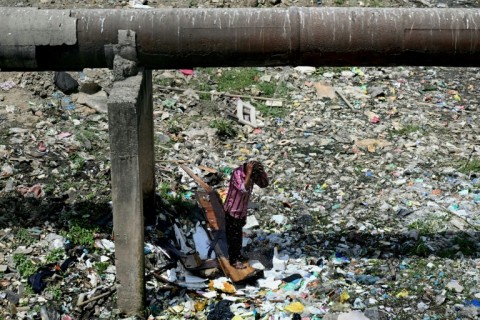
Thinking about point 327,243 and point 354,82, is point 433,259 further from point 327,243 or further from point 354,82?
point 354,82

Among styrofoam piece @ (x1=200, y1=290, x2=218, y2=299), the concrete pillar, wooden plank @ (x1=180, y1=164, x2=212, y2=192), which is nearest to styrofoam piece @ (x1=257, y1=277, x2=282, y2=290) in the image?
styrofoam piece @ (x1=200, y1=290, x2=218, y2=299)

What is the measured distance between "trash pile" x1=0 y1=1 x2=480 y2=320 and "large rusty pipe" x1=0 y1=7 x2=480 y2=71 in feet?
6.33

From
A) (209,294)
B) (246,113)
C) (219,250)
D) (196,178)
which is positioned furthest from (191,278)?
(246,113)

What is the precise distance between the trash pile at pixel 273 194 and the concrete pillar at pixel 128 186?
0.29 m

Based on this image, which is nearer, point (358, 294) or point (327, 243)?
point (358, 294)

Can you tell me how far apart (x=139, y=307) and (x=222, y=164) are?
8.30ft

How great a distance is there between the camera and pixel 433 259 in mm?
6750

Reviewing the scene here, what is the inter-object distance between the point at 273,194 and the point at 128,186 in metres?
2.48

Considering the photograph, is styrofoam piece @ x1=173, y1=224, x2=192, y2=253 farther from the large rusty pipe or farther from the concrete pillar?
the large rusty pipe

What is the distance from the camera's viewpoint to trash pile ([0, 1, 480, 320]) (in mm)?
6270

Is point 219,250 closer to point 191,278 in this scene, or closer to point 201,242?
point 201,242

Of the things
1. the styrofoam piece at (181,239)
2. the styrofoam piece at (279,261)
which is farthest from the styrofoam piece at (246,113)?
Result: the styrofoam piece at (279,261)

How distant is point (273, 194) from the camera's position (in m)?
7.69

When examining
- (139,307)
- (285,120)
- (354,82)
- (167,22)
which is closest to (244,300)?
(139,307)
